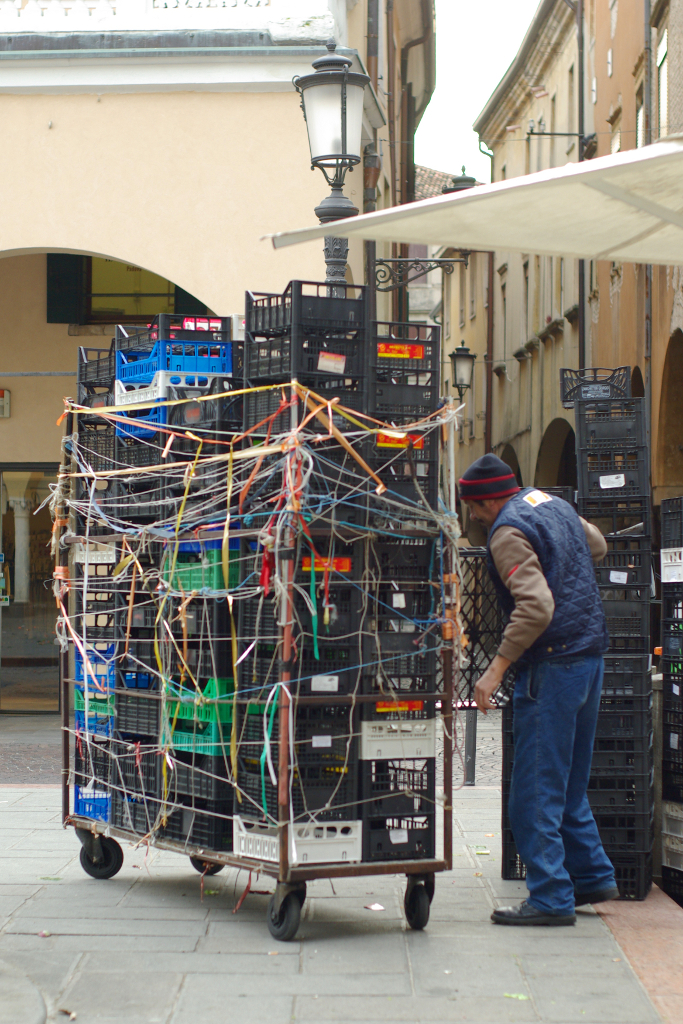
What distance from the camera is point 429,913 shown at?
17.9ft

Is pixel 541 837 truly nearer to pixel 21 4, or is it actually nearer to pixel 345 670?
pixel 345 670

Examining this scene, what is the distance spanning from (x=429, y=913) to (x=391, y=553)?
150 cm

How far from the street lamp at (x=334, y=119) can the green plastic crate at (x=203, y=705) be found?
3527mm

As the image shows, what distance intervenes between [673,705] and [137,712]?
8.23 feet

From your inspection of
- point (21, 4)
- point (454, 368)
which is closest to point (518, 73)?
point (454, 368)

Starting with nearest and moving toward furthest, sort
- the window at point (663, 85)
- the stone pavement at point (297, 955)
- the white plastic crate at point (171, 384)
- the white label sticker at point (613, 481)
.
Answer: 1. the stone pavement at point (297, 955)
2. the white plastic crate at point (171, 384)
3. the white label sticker at point (613, 481)
4. the window at point (663, 85)

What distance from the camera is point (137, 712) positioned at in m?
5.92

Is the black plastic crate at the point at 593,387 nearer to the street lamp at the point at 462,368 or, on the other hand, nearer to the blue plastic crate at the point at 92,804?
the blue plastic crate at the point at 92,804

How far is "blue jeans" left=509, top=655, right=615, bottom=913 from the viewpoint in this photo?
534 cm

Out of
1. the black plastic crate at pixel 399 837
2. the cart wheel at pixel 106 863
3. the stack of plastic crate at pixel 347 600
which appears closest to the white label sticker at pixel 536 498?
the stack of plastic crate at pixel 347 600

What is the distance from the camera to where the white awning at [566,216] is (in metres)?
3.73

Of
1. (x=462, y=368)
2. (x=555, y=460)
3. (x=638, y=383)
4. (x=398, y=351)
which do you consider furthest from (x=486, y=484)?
(x=555, y=460)

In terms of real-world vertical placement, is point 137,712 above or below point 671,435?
below

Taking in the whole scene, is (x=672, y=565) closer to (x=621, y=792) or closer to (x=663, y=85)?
(x=621, y=792)
